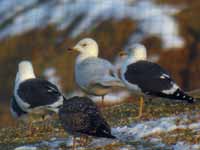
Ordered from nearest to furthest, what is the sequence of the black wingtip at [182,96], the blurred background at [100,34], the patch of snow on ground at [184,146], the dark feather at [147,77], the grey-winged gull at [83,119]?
the grey-winged gull at [83,119], the patch of snow on ground at [184,146], the black wingtip at [182,96], the dark feather at [147,77], the blurred background at [100,34]

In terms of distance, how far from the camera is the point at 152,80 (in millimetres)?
15734

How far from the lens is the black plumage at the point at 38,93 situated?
15344 millimetres

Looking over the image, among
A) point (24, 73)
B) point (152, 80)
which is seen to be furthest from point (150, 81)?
point (24, 73)

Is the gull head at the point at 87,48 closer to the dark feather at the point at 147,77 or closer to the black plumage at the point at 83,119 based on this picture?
the dark feather at the point at 147,77

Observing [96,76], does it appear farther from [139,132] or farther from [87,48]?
[139,132]

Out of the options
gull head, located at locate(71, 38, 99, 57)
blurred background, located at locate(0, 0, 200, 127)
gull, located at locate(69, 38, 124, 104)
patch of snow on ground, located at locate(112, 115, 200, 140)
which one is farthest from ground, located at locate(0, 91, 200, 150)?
blurred background, located at locate(0, 0, 200, 127)

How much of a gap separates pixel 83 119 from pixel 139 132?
7.65ft

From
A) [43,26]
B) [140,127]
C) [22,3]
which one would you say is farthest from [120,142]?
[22,3]

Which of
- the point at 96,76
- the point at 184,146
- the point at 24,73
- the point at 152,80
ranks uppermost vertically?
the point at 24,73

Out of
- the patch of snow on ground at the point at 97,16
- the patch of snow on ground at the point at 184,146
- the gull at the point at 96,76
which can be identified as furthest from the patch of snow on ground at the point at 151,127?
the patch of snow on ground at the point at 97,16

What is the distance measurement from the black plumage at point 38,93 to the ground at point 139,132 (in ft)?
2.93

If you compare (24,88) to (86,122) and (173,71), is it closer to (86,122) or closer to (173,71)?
(86,122)

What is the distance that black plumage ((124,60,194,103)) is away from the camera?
601 inches

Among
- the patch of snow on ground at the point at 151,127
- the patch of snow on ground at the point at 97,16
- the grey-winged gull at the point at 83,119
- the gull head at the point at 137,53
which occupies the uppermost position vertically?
the patch of snow on ground at the point at 97,16
